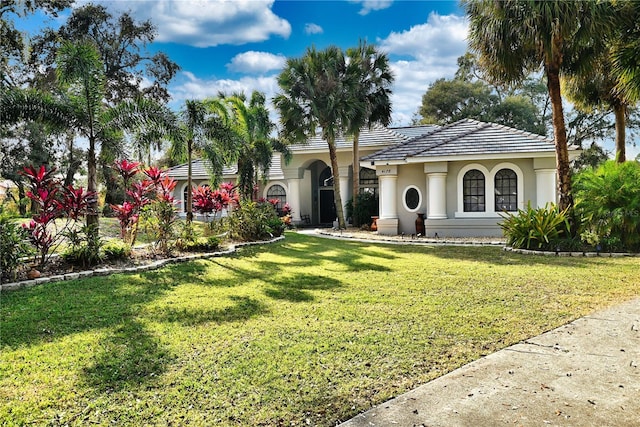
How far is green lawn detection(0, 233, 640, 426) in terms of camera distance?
3541mm

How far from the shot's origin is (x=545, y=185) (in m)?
17.0

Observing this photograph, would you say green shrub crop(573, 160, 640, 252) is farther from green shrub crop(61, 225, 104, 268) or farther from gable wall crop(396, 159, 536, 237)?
green shrub crop(61, 225, 104, 268)

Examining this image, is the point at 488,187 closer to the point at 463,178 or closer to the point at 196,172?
the point at 463,178

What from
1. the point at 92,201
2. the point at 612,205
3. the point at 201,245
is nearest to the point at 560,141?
the point at 612,205

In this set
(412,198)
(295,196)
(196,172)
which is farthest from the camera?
(196,172)

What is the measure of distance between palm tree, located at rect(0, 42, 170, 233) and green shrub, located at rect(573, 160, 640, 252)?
13290 millimetres

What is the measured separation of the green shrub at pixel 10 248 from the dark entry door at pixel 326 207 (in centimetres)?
2089

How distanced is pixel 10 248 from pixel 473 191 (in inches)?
625

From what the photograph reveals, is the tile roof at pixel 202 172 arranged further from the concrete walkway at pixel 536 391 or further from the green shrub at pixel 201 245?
the concrete walkway at pixel 536 391

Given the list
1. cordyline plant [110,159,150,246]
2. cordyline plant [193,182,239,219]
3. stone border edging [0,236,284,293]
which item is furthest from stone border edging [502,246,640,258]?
cordyline plant [110,159,150,246]

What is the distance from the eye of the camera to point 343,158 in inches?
986

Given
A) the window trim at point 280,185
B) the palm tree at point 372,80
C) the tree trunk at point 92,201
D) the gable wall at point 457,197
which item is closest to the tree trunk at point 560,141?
the gable wall at point 457,197

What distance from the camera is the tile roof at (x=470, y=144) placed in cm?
1711

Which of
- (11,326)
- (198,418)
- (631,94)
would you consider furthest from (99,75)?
(631,94)
